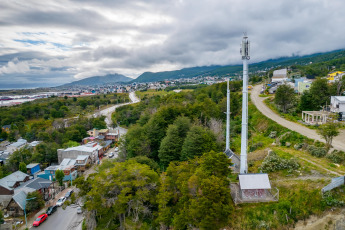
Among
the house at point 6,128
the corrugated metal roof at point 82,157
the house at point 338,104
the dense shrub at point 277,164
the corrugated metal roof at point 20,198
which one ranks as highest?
Answer: the house at point 338,104

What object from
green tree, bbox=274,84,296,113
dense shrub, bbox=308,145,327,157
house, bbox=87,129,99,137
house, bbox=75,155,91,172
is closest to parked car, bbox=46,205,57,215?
house, bbox=75,155,91,172

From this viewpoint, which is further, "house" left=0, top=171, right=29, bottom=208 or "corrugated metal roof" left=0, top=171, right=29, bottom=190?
"corrugated metal roof" left=0, top=171, right=29, bottom=190

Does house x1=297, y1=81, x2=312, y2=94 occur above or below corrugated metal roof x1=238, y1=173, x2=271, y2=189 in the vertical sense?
above

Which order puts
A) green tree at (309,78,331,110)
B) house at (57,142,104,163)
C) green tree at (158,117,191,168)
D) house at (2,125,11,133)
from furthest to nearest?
house at (2,125,11,133), house at (57,142,104,163), green tree at (309,78,331,110), green tree at (158,117,191,168)

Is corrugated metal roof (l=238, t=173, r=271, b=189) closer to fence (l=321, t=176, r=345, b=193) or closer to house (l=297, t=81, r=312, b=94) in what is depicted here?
fence (l=321, t=176, r=345, b=193)

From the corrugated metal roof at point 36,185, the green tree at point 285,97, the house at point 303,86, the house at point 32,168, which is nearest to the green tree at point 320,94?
the green tree at point 285,97

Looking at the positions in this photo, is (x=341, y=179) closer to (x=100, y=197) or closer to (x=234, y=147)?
(x=234, y=147)

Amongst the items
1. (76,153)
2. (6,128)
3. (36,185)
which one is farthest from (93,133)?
(36,185)

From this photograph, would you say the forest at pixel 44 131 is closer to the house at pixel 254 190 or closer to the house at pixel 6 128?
the house at pixel 6 128
